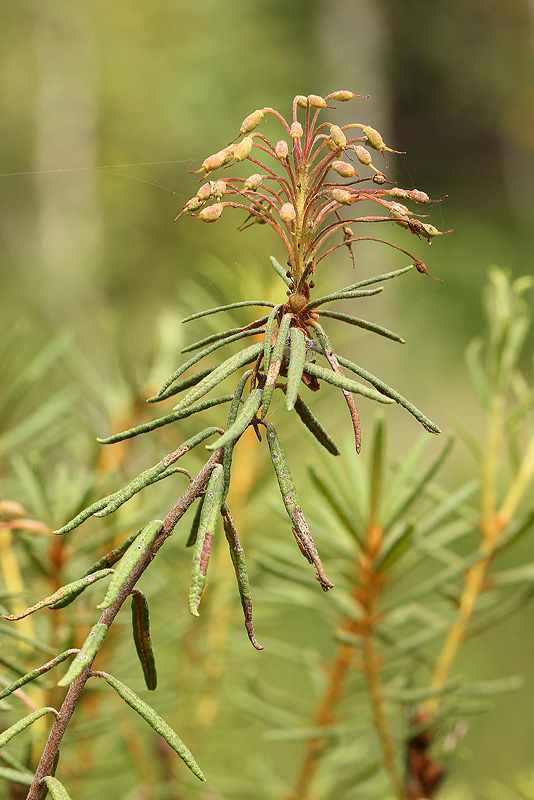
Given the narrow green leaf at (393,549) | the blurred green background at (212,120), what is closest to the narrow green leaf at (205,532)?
the narrow green leaf at (393,549)

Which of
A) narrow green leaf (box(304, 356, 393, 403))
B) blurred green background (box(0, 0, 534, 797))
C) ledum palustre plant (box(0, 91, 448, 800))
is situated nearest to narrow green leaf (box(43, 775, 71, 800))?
ledum palustre plant (box(0, 91, 448, 800))

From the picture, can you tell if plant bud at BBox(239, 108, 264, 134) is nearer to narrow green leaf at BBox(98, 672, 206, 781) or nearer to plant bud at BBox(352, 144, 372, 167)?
plant bud at BBox(352, 144, 372, 167)

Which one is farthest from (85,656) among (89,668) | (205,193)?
(205,193)

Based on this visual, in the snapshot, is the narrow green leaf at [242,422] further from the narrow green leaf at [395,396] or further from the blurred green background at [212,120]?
the blurred green background at [212,120]

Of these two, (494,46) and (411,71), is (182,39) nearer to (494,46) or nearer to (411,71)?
(411,71)

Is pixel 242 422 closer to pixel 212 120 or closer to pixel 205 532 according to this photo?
pixel 205 532
